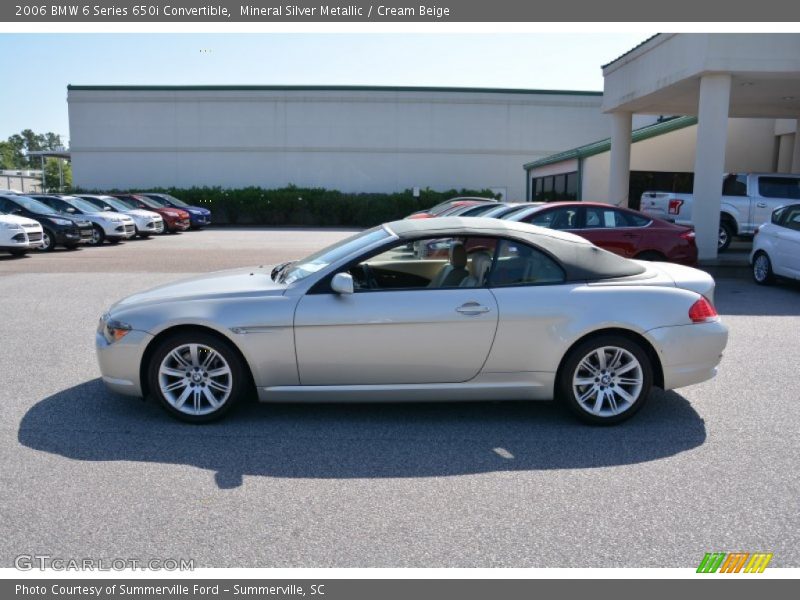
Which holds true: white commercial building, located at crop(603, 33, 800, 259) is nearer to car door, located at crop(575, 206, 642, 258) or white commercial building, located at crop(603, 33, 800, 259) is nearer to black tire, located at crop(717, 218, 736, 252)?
black tire, located at crop(717, 218, 736, 252)

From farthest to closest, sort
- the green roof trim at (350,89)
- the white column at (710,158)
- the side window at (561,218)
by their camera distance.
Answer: the green roof trim at (350,89) → the white column at (710,158) → the side window at (561,218)

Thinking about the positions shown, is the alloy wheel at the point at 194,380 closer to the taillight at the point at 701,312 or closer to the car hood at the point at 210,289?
the car hood at the point at 210,289

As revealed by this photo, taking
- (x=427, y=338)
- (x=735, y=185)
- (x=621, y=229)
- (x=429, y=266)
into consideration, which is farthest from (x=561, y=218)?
(x=735, y=185)

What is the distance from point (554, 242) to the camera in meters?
5.47

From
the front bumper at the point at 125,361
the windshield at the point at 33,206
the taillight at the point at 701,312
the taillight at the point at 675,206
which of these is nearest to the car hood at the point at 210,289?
the front bumper at the point at 125,361

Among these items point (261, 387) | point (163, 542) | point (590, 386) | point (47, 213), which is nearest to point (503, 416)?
point (590, 386)

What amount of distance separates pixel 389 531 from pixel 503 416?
203 centimetres

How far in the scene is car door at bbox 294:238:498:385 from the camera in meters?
5.04

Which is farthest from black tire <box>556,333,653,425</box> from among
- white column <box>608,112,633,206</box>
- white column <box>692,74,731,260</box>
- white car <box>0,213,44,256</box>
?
white car <box>0,213,44,256</box>

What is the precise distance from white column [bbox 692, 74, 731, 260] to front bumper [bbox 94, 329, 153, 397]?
42.0 ft

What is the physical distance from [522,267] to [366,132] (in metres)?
36.7

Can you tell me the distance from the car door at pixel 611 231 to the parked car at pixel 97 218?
15.2m

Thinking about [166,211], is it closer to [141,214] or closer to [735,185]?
[141,214]

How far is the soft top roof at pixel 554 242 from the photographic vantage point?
5352 mm
